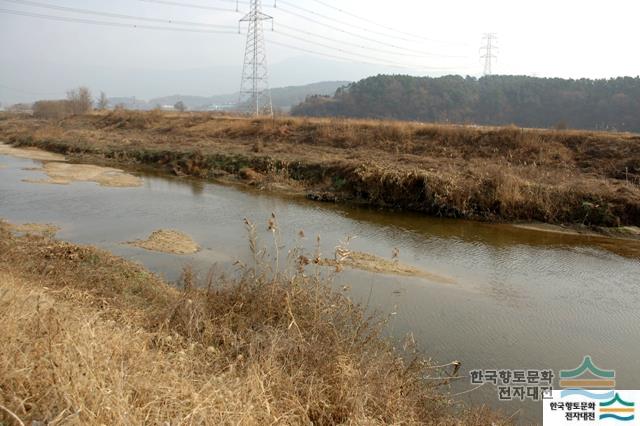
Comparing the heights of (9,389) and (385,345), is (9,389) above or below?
above

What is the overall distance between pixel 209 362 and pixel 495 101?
42.2 metres

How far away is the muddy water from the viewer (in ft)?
21.6

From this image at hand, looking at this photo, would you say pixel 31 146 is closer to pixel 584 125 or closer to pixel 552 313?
pixel 552 313

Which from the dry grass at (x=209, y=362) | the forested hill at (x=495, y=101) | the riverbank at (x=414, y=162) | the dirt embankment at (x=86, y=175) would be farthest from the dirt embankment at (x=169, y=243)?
the forested hill at (x=495, y=101)

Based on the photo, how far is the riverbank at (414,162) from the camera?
13.7m

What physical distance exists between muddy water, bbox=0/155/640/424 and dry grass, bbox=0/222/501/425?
1.55 m

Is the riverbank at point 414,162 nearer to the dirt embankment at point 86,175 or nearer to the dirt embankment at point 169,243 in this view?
the dirt embankment at point 86,175

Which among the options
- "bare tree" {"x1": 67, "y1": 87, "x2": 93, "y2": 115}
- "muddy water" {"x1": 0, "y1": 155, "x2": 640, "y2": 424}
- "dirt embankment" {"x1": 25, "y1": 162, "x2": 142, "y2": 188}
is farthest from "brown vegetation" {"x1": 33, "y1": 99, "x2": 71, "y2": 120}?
"muddy water" {"x1": 0, "y1": 155, "x2": 640, "y2": 424}

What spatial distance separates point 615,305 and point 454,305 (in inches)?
111

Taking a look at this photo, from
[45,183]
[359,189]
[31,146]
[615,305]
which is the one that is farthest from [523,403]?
[31,146]

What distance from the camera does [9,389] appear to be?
10.5 ft

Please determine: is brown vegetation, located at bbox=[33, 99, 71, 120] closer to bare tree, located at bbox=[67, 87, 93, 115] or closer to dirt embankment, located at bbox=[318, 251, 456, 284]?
bare tree, located at bbox=[67, 87, 93, 115]

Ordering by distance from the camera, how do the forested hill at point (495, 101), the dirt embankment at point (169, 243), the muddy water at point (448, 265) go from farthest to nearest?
the forested hill at point (495, 101) < the dirt embankment at point (169, 243) < the muddy water at point (448, 265)

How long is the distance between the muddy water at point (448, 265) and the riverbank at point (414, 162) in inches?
43.9
